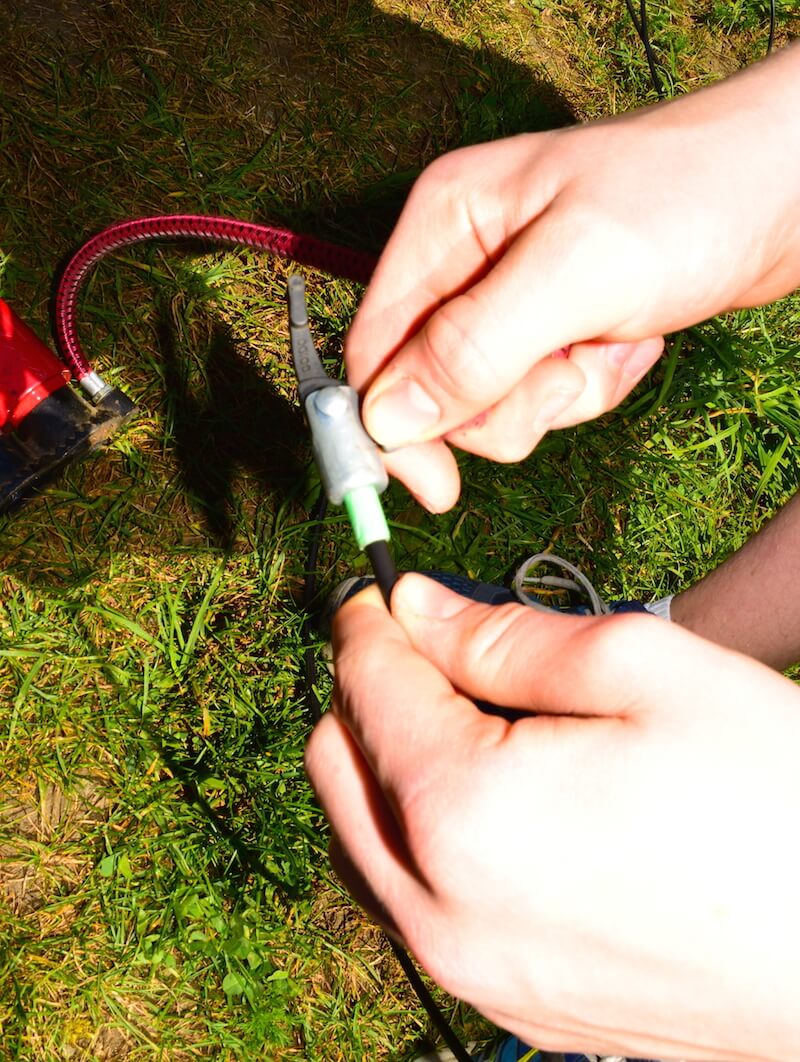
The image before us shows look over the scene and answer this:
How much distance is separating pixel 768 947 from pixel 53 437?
1.75 metres

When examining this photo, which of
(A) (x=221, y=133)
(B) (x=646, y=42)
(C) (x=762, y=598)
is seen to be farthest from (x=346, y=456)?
(B) (x=646, y=42)

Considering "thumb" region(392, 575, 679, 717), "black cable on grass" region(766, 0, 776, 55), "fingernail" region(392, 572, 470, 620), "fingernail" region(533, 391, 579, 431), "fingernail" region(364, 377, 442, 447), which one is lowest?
"black cable on grass" region(766, 0, 776, 55)

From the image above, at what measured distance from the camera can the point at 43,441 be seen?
200 centimetres

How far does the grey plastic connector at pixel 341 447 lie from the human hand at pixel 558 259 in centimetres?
5

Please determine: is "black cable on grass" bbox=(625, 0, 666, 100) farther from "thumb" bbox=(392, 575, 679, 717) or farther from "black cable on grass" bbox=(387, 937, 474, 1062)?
"black cable on grass" bbox=(387, 937, 474, 1062)

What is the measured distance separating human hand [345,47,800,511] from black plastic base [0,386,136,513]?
0.85 m

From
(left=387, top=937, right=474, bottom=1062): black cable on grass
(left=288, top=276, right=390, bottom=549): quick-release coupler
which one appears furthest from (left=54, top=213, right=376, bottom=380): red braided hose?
(left=387, top=937, right=474, bottom=1062): black cable on grass

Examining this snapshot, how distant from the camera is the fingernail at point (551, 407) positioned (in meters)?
1.51

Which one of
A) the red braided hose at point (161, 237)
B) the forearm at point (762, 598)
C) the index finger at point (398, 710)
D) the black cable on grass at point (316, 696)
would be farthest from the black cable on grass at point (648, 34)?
the index finger at point (398, 710)

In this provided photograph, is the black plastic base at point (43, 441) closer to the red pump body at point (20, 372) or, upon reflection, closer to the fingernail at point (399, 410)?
the red pump body at point (20, 372)

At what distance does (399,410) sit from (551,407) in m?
0.33

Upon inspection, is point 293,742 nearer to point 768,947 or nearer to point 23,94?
point 768,947

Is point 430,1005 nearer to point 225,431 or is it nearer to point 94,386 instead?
point 225,431

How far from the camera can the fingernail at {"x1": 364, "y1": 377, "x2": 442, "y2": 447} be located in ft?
4.37
